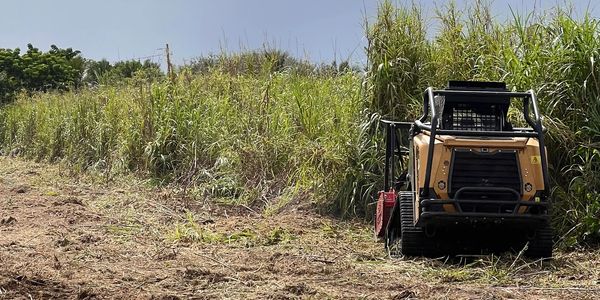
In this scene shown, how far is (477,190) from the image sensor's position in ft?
15.2

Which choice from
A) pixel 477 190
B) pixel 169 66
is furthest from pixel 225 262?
pixel 169 66

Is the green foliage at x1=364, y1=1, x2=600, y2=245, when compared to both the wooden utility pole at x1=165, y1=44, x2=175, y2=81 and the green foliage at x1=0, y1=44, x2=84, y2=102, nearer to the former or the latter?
the wooden utility pole at x1=165, y1=44, x2=175, y2=81

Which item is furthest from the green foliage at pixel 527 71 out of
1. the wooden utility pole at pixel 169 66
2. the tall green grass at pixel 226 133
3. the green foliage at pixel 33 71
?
the green foliage at pixel 33 71

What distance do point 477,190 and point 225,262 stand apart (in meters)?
1.97

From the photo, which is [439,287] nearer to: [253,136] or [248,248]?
[248,248]

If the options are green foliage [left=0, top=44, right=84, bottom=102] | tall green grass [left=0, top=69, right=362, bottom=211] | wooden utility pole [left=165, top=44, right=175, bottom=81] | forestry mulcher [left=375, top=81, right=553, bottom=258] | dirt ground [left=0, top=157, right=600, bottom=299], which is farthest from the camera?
green foliage [left=0, top=44, right=84, bottom=102]

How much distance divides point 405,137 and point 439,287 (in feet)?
10.9

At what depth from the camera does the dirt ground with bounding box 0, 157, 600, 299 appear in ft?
13.6

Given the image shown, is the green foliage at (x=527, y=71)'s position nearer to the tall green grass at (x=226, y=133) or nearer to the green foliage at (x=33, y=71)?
the tall green grass at (x=226, y=133)

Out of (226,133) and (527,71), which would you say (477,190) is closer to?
(527,71)

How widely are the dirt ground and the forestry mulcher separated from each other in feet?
0.57

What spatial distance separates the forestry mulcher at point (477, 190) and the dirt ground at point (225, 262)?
0.57ft

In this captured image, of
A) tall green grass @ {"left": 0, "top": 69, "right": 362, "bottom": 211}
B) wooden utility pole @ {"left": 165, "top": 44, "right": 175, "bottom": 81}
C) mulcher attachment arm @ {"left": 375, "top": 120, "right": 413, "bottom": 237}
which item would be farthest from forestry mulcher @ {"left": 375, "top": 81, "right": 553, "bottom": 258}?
wooden utility pole @ {"left": 165, "top": 44, "right": 175, "bottom": 81}

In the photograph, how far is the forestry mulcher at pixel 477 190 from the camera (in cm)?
465
